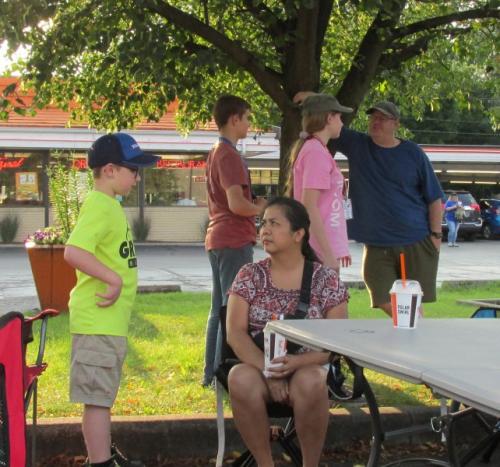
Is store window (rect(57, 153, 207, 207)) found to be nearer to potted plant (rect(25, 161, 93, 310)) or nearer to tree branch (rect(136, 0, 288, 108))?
potted plant (rect(25, 161, 93, 310))

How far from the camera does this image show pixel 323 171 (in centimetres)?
493

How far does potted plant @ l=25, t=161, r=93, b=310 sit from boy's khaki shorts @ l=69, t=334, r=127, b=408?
608 centimetres

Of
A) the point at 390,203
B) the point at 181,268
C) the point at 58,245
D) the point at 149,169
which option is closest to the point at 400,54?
the point at 390,203

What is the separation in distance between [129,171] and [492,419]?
8.13 ft

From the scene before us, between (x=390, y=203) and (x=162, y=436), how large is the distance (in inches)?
85.0

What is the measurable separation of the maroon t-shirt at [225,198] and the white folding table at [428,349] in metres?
1.66

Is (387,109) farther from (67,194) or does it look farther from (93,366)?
(67,194)

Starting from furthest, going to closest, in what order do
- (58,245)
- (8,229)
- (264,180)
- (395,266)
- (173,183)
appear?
(264,180), (173,183), (8,229), (58,245), (395,266)

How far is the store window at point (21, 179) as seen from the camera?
24.6m

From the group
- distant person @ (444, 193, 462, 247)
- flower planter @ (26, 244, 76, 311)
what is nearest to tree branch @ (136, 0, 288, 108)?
flower planter @ (26, 244, 76, 311)

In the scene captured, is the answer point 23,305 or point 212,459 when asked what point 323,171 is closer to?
point 212,459

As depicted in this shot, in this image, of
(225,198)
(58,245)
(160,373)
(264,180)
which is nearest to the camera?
(225,198)

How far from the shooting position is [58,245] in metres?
10.1

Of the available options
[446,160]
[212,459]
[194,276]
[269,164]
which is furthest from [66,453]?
[446,160]
